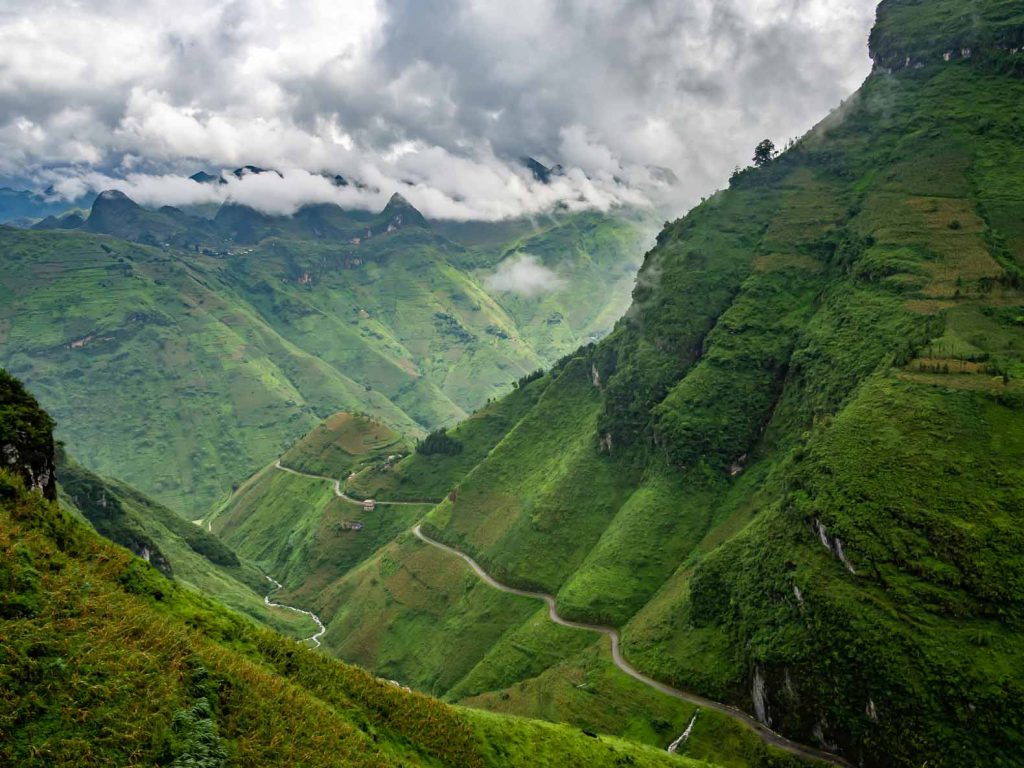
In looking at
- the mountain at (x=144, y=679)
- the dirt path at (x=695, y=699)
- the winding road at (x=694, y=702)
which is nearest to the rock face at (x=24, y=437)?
the mountain at (x=144, y=679)

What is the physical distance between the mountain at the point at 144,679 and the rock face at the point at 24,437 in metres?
0.11

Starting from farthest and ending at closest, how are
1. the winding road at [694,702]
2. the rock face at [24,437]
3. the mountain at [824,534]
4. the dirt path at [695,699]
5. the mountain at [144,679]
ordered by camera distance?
the dirt path at [695,699] → the winding road at [694,702] → the mountain at [824,534] → the rock face at [24,437] → the mountain at [144,679]

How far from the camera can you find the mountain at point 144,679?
27.4 meters

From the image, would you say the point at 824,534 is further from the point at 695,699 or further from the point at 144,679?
the point at 144,679

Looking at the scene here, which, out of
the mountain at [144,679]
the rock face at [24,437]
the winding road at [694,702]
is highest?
the rock face at [24,437]

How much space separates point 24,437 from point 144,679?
97.0 ft

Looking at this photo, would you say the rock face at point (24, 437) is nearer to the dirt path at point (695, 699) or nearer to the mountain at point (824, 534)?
the mountain at point (824, 534)

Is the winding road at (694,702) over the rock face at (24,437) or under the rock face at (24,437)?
under

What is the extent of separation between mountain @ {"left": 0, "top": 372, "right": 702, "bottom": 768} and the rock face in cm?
11

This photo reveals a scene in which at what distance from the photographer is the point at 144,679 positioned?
3092 cm

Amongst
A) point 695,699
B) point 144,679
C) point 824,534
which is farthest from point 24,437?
point 824,534

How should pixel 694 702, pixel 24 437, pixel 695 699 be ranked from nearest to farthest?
pixel 24 437
pixel 694 702
pixel 695 699

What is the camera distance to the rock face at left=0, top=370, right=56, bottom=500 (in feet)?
157

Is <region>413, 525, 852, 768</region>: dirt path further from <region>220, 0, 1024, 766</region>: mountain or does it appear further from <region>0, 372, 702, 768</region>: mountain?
<region>0, 372, 702, 768</region>: mountain
